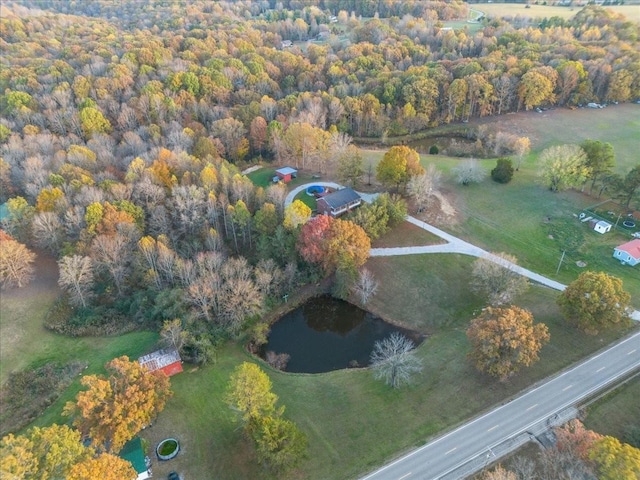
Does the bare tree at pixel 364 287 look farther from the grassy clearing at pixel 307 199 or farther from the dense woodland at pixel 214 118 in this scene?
the grassy clearing at pixel 307 199

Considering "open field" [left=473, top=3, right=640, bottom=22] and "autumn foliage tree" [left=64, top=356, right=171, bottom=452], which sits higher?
"open field" [left=473, top=3, right=640, bottom=22]

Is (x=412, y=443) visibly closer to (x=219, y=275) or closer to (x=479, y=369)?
(x=479, y=369)

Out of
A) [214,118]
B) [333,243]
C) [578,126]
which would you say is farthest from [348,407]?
[578,126]

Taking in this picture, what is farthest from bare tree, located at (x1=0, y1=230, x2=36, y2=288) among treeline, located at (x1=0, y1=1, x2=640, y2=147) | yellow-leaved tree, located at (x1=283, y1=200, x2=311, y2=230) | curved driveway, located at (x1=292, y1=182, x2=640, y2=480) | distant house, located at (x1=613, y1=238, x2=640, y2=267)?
distant house, located at (x1=613, y1=238, x2=640, y2=267)

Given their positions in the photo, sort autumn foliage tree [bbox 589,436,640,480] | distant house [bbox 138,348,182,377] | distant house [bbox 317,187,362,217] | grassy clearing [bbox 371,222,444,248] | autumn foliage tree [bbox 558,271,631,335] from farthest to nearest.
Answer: distant house [bbox 317,187,362,217] → grassy clearing [bbox 371,222,444,248] → distant house [bbox 138,348,182,377] → autumn foliage tree [bbox 558,271,631,335] → autumn foliage tree [bbox 589,436,640,480]

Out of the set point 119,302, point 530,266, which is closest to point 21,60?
point 119,302

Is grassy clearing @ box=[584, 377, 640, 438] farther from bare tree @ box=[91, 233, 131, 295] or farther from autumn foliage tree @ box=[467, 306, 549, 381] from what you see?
bare tree @ box=[91, 233, 131, 295]

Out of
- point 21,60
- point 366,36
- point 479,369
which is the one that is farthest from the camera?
point 366,36

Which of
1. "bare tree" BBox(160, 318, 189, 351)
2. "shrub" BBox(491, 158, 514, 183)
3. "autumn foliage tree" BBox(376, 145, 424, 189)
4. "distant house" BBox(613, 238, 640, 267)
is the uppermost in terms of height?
"autumn foliage tree" BBox(376, 145, 424, 189)

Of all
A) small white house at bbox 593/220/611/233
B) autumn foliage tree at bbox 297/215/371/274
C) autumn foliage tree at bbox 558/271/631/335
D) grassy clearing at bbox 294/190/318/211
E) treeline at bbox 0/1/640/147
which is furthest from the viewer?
treeline at bbox 0/1/640/147
